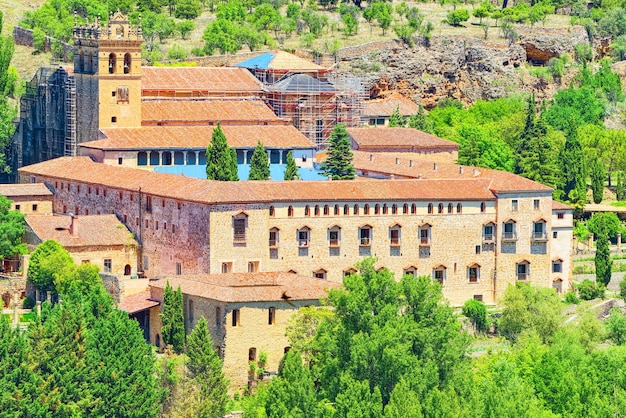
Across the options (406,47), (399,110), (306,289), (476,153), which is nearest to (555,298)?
(306,289)

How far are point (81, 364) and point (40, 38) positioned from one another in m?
72.1

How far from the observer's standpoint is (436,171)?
122 meters

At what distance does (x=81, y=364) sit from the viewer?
92562mm

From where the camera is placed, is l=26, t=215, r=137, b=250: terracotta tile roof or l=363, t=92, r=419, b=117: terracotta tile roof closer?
l=26, t=215, r=137, b=250: terracotta tile roof

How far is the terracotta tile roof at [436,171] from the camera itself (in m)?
117

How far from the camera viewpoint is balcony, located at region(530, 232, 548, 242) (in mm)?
116938

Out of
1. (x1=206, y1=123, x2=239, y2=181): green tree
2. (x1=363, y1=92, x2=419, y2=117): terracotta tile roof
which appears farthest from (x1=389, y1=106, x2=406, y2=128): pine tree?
(x1=206, y1=123, x2=239, y2=181): green tree

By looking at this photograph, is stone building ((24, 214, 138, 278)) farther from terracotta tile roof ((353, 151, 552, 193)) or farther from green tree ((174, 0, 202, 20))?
green tree ((174, 0, 202, 20))

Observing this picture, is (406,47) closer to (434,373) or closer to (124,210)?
(124,210)

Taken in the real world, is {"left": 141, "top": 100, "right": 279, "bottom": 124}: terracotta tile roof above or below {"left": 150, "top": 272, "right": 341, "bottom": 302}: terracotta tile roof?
above

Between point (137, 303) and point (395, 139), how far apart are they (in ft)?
120

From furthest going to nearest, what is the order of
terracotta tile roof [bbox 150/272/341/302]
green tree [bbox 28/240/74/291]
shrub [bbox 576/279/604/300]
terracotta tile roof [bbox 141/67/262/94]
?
1. terracotta tile roof [bbox 141/67/262/94]
2. shrub [bbox 576/279/604/300]
3. green tree [bbox 28/240/74/291]
4. terracotta tile roof [bbox 150/272/341/302]

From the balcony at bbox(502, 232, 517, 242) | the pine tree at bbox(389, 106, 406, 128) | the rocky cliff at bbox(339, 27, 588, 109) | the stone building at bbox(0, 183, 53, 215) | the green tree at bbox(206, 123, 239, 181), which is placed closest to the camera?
the balcony at bbox(502, 232, 517, 242)

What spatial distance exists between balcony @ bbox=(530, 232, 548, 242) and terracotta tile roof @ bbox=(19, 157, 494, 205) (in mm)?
3549
